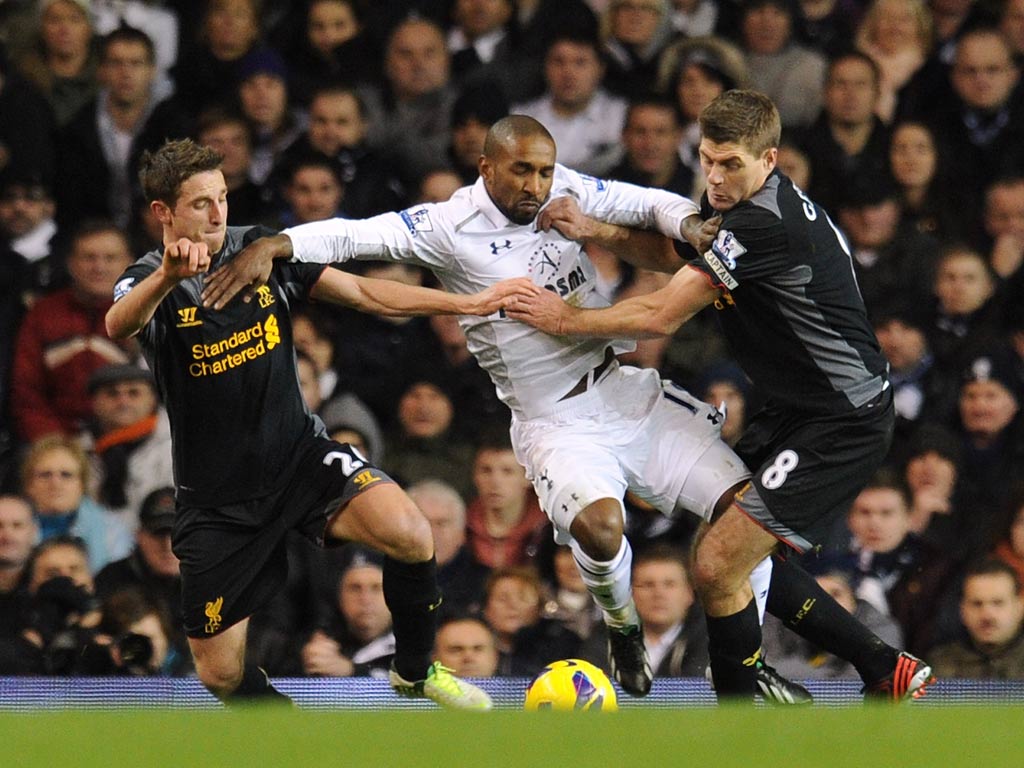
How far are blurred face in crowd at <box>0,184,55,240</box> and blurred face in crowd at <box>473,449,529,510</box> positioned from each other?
8.34ft

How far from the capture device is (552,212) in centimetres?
648

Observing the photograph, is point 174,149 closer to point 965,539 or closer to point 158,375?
point 158,375

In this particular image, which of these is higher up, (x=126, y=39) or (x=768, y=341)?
(x=126, y=39)

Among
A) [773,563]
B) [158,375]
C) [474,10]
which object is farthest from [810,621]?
[474,10]

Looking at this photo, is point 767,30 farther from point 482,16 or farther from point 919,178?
point 482,16

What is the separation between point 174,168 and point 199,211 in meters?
0.16

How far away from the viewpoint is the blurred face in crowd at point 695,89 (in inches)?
357

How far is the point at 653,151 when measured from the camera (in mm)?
8906

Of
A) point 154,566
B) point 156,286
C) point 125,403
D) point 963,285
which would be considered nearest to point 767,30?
point 963,285

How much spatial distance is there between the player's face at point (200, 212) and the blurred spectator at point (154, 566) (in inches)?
90.2

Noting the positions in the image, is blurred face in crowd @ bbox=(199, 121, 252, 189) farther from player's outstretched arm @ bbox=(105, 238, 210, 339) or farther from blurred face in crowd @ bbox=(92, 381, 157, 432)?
player's outstretched arm @ bbox=(105, 238, 210, 339)

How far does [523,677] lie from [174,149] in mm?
2841

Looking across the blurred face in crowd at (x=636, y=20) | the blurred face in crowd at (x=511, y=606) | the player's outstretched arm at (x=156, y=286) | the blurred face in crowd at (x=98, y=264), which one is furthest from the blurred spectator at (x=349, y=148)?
the player's outstretched arm at (x=156, y=286)

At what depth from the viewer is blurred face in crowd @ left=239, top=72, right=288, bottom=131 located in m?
9.20
